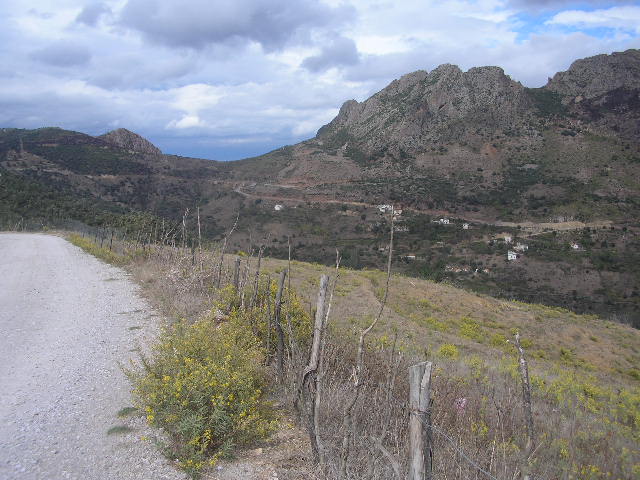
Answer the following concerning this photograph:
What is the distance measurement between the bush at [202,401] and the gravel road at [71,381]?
10.3 inches

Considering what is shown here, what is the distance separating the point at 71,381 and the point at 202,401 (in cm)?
232

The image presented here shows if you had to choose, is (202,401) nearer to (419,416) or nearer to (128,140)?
(419,416)

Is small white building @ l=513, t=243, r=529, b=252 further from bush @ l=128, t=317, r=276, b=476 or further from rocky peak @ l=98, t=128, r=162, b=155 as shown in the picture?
rocky peak @ l=98, t=128, r=162, b=155

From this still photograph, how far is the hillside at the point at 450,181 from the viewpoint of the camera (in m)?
36.9

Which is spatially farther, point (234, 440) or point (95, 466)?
point (234, 440)

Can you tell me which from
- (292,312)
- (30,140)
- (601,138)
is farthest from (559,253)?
(30,140)

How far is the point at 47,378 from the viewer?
5.43 m

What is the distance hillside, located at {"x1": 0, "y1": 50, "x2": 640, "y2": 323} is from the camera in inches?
1454

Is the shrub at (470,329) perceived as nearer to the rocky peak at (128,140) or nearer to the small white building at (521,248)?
the small white building at (521,248)

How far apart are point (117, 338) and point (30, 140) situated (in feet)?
254

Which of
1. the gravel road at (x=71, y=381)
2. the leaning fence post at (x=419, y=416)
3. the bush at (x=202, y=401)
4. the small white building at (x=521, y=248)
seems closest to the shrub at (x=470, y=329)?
the gravel road at (x=71, y=381)

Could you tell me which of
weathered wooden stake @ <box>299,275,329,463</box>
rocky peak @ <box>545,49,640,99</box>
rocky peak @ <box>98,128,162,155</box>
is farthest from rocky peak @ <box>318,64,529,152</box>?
weathered wooden stake @ <box>299,275,329,463</box>

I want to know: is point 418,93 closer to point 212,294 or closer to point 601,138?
point 601,138

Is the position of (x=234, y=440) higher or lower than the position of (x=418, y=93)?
lower
